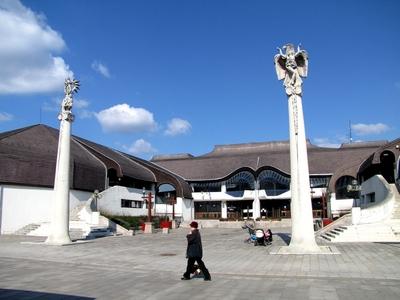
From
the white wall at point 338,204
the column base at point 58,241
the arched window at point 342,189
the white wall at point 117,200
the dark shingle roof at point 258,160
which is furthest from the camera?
the dark shingle roof at point 258,160

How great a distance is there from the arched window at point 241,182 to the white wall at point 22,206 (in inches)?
1300

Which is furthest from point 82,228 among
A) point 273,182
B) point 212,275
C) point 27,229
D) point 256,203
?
point 273,182

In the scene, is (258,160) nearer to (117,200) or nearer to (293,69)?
(117,200)

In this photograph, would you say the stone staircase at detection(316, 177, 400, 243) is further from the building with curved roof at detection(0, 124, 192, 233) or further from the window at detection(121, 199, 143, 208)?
the window at detection(121, 199, 143, 208)

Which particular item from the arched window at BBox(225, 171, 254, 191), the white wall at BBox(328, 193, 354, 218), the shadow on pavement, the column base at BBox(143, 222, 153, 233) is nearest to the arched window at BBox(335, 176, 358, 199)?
the white wall at BBox(328, 193, 354, 218)

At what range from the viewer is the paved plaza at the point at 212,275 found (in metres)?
9.90

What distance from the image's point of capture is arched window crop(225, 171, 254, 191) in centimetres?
6744

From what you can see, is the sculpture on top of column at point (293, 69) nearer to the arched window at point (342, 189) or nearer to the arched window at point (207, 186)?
the arched window at point (342, 189)

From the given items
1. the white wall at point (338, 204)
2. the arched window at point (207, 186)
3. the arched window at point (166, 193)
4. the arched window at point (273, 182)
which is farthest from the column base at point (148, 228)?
the arched window at point (207, 186)

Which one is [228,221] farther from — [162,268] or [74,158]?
[162,268]

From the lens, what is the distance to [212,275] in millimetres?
13039

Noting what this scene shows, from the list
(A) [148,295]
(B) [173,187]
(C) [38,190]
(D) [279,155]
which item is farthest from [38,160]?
(D) [279,155]

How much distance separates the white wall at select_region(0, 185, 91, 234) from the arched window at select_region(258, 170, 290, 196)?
34674mm

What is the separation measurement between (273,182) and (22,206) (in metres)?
39.1
